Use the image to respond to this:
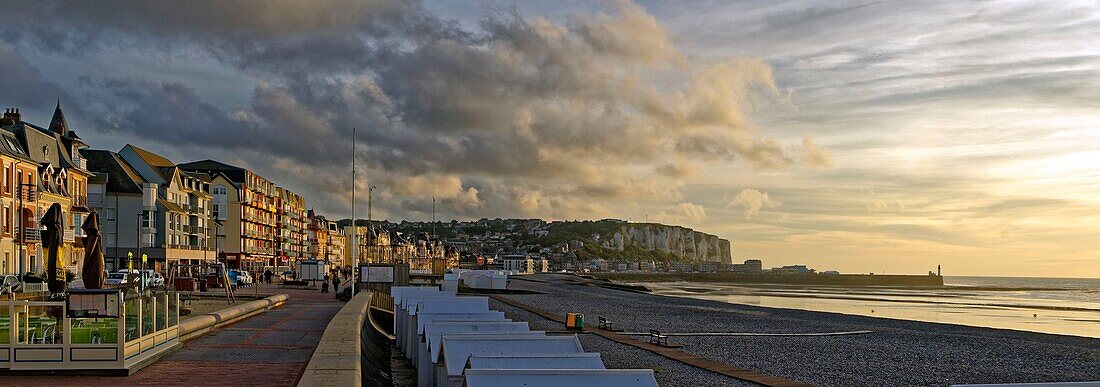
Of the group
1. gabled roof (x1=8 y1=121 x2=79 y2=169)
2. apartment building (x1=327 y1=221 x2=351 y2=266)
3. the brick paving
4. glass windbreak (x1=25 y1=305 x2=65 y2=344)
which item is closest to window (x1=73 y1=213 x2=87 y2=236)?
gabled roof (x1=8 y1=121 x2=79 y2=169)

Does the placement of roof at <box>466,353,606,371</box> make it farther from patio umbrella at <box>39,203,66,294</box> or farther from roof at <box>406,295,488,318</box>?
patio umbrella at <box>39,203,66,294</box>

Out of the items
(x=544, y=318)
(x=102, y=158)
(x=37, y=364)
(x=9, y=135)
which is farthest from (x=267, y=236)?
(x=37, y=364)

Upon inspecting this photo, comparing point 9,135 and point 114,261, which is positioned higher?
point 9,135

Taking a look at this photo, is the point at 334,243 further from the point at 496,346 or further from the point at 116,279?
the point at 496,346

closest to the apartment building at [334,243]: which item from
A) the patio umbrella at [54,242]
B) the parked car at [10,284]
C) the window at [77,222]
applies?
the window at [77,222]

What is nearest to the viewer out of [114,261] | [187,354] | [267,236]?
[187,354]

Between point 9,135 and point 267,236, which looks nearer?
point 9,135

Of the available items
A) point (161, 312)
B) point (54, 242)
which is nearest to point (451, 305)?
point (161, 312)

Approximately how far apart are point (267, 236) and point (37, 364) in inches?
4384

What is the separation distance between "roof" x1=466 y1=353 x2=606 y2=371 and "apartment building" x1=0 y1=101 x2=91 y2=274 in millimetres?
43365

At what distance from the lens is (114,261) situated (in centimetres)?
7462

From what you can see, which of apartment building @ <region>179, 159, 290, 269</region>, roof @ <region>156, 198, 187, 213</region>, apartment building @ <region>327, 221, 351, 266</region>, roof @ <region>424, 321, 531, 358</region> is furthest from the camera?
apartment building @ <region>327, 221, 351, 266</region>

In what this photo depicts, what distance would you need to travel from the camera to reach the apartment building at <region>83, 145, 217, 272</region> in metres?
74.1

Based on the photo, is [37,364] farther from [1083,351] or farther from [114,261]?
[114,261]
